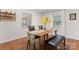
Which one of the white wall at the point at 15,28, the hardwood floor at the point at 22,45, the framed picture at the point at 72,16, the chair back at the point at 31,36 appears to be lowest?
the hardwood floor at the point at 22,45

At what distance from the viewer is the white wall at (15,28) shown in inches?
56.9

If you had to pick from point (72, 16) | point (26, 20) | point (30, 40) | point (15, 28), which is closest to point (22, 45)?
point (30, 40)

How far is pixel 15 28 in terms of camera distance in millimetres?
1484

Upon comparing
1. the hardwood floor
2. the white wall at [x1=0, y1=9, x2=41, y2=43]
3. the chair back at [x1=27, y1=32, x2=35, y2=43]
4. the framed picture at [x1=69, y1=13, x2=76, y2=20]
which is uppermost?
the framed picture at [x1=69, y1=13, x2=76, y2=20]

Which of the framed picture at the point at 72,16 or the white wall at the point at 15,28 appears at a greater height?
the framed picture at the point at 72,16

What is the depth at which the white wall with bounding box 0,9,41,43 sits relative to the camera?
1.44 meters

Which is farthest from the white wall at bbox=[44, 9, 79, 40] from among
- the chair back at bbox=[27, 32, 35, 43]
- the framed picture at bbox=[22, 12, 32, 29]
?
the chair back at bbox=[27, 32, 35, 43]

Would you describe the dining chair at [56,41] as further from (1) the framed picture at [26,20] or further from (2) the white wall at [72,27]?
(1) the framed picture at [26,20]

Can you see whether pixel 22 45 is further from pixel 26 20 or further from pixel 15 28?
pixel 26 20

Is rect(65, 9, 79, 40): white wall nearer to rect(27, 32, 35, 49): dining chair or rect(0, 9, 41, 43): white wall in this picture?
rect(0, 9, 41, 43): white wall

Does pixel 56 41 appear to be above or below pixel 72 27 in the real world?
below

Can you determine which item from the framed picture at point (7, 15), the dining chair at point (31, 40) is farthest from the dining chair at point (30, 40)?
the framed picture at point (7, 15)


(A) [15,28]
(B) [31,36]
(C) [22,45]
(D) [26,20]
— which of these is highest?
(D) [26,20]
